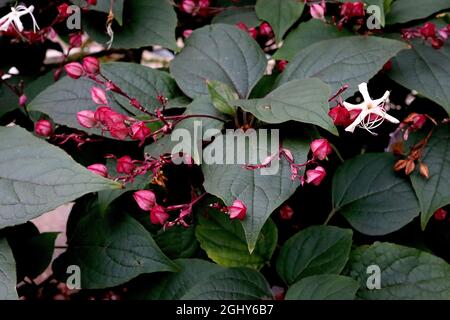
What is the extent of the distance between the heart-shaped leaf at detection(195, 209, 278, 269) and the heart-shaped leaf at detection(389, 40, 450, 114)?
31 centimetres

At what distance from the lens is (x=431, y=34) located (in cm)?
97

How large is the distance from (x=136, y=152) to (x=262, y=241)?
0.25m

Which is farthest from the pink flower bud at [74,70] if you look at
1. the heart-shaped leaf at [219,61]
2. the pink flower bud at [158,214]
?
the pink flower bud at [158,214]

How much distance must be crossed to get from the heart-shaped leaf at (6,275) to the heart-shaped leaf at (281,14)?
0.54 metres

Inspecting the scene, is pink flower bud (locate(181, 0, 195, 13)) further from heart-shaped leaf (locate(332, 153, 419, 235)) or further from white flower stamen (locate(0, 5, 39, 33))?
heart-shaped leaf (locate(332, 153, 419, 235))

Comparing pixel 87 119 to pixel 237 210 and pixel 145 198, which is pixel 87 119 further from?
pixel 237 210

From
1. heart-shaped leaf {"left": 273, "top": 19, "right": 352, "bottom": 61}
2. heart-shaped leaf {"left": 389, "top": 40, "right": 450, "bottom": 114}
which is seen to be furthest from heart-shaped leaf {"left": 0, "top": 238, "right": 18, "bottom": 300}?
heart-shaped leaf {"left": 389, "top": 40, "right": 450, "bottom": 114}

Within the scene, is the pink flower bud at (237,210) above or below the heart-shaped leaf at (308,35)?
below

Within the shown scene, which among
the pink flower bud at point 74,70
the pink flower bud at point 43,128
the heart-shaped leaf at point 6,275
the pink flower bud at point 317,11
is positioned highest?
the pink flower bud at point 317,11

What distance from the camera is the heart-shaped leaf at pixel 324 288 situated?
0.81 metres

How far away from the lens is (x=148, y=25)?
1023mm

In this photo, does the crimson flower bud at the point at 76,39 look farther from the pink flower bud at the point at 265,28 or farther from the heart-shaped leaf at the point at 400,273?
the heart-shaped leaf at the point at 400,273
